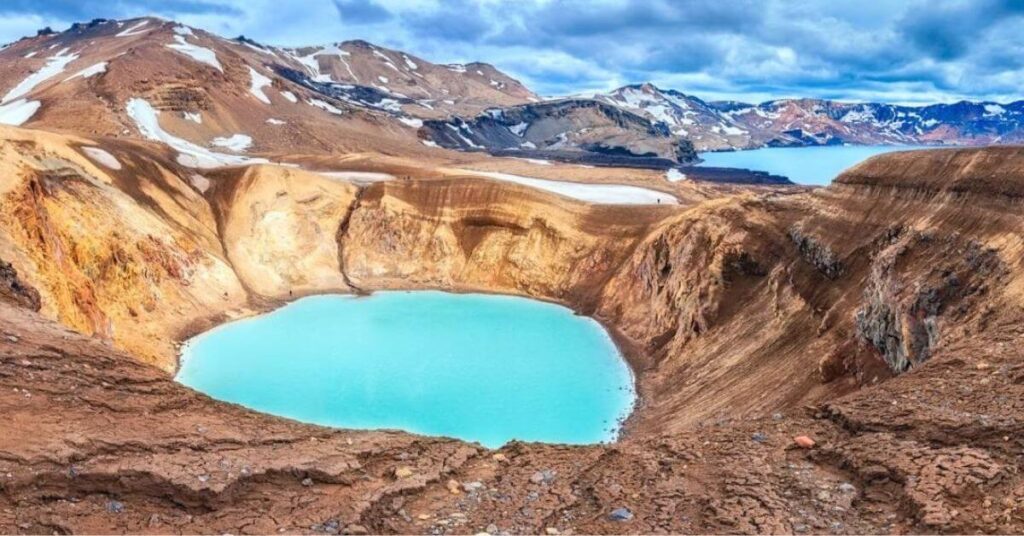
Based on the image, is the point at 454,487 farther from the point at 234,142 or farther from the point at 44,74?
the point at 44,74

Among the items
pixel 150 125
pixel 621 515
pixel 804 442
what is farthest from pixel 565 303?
pixel 150 125

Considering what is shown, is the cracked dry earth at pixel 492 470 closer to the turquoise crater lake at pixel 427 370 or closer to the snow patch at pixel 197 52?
the turquoise crater lake at pixel 427 370

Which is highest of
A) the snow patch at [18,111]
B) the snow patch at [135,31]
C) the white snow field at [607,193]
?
the snow patch at [135,31]

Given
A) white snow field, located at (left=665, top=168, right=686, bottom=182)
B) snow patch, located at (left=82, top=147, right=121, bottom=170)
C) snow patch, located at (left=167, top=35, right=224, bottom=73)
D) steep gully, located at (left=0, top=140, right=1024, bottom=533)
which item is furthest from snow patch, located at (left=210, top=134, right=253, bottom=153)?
steep gully, located at (left=0, top=140, right=1024, bottom=533)

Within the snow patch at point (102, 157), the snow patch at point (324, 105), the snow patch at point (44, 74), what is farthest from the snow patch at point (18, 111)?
the snow patch at point (102, 157)

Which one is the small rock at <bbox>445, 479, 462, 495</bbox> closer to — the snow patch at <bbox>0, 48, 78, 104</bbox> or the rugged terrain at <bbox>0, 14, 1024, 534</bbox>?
the rugged terrain at <bbox>0, 14, 1024, 534</bbox>
